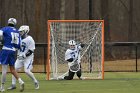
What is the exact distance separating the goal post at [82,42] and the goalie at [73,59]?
1.95 feet

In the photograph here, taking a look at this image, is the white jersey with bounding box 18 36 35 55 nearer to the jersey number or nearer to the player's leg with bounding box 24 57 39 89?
the player's leg with bounding box 24 57 39 89

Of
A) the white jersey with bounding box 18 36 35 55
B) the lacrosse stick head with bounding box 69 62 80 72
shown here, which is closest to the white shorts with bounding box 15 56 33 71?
the white jersey with bounding box 18 36 35 55

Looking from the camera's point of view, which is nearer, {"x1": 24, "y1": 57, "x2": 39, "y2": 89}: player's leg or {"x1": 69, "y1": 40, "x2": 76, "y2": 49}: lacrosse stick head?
{"x1": 24, "y1": 57, "x2": 39, "y2": 89}: player's leg

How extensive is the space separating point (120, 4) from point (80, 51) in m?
22.3

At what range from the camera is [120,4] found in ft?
143

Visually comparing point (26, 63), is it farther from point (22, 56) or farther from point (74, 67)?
point (74, 67)

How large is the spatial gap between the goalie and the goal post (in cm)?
59

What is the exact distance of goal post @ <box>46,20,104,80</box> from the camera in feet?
70.8

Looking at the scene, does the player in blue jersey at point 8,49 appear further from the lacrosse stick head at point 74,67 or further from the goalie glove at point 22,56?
the lacrosse stick head at point 74,67

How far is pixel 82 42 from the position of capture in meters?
22.5

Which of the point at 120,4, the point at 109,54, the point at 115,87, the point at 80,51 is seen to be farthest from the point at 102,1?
the point at 115,87

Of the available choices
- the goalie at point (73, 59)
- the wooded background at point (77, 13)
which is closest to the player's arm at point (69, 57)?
the goalie at point (73, 59)

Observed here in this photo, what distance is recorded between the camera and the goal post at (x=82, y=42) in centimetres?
2159

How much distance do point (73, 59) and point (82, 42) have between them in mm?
1797
